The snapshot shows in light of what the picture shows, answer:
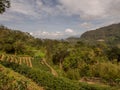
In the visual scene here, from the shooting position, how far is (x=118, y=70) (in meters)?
29.4

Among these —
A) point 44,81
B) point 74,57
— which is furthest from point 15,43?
point 44,81

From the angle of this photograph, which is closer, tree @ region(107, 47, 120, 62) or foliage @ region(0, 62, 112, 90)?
foliage @ region(0, 62, 112, 90)

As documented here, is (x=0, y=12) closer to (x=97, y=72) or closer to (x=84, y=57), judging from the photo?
(x=97, y=72)

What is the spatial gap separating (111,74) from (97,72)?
13.3ft

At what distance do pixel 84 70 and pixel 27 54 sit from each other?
137 ft

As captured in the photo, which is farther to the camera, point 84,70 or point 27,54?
point 27,54

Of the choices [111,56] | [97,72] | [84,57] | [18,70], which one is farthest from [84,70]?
[111,56]

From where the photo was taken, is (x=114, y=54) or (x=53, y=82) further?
(x=114, y=54)

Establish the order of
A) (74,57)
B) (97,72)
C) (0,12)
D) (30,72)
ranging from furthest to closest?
1. (74,57)
2. (97,72)
3. (0,12)
4. (30,72)

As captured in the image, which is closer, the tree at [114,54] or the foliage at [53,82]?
the foliage at [53,82]

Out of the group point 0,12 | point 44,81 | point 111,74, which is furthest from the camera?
point 111,74

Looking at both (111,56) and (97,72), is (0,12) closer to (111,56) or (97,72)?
(97,72)

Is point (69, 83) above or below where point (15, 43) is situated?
below

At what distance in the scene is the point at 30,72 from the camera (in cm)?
2169
